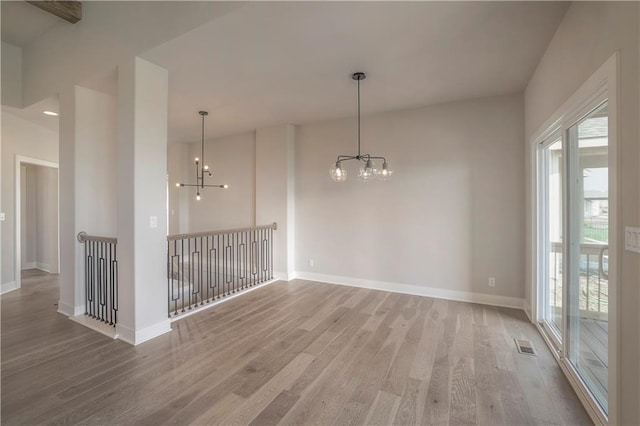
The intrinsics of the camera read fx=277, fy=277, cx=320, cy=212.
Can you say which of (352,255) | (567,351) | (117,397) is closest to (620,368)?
(567,351)

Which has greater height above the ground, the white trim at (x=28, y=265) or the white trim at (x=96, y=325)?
the white trim at (x=28, y=265)

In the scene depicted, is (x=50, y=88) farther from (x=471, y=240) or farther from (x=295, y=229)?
(x=471, y=240)

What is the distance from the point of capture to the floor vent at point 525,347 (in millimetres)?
2629

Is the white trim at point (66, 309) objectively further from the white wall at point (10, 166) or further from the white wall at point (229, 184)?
the white wall at point (229, 184)

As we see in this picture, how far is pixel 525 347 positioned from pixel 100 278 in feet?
15.9

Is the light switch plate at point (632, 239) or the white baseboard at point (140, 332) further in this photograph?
the white baseboard at point (140, 332)

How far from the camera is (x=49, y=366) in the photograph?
2400 millimetres

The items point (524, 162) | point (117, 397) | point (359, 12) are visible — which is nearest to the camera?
point (117, 397)

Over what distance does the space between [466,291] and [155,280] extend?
4.05 metres

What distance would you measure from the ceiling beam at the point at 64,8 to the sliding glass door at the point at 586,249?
17.1ft

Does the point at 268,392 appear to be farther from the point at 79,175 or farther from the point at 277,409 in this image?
the point at 79,175

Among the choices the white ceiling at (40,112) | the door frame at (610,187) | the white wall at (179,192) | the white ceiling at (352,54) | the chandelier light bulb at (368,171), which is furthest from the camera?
the white wall at (179,192)

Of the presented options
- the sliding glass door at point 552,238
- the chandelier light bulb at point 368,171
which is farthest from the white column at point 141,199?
the sliding glass door at point 552,238

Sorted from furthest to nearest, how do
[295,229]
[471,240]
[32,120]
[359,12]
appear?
[295,229] → [32,120] → [471,240] → [359,12]
